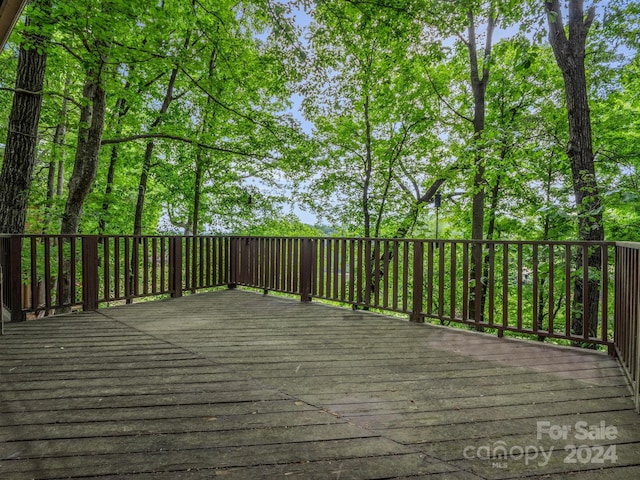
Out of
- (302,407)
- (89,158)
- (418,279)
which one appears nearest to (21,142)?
(89,158)

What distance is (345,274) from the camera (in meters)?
4.41

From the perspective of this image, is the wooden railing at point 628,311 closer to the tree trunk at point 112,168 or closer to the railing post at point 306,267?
the railing post at point 306,267

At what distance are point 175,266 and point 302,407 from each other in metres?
3.76

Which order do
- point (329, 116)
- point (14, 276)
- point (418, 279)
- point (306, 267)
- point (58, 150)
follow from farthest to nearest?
point (329, 116)
point (58, 150)
point (306, 267)
point (418, 279)
point (14, 276)

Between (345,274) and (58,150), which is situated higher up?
(58,150)

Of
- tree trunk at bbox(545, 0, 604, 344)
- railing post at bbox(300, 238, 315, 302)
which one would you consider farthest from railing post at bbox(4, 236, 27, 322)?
tree trunk at bbox(545, 0, 604, 344)

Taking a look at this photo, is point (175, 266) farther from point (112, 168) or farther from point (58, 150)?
point (112, 168)

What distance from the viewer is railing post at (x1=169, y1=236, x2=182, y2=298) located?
4820mm

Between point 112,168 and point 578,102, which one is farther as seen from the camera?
point 112,168

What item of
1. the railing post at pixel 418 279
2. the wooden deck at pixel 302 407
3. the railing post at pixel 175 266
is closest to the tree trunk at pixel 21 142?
the railing post at pixel 175 266

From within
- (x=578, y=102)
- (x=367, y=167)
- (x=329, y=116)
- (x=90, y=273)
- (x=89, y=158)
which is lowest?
(x=90, y=273)

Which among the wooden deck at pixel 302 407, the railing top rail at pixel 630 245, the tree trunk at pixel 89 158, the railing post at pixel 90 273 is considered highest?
the tree trunk at pixel 89 158

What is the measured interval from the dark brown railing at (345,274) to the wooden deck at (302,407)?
0.35 metres

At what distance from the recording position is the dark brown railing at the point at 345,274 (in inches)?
103
